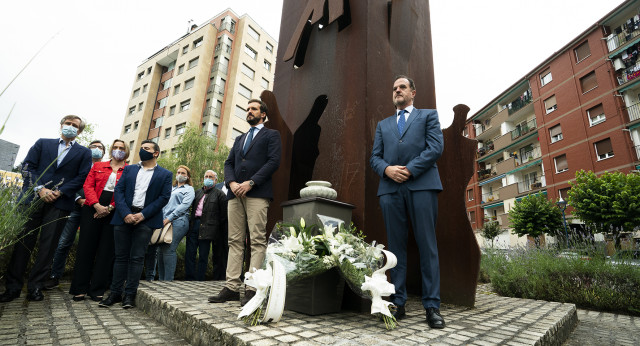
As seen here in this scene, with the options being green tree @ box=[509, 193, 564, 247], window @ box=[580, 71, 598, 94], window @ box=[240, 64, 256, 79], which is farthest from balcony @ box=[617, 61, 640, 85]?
window @ box=[240, 64, 256, 79]

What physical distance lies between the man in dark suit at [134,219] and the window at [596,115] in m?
27.8

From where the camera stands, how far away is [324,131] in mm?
3990

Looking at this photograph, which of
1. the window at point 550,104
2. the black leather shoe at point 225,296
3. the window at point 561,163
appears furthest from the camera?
the window at point 550,104

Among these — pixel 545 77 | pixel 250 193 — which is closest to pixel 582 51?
pixel 545 77

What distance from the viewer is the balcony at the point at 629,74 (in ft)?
66.2

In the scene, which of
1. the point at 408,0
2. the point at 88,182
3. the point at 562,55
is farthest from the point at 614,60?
the point at 88,182

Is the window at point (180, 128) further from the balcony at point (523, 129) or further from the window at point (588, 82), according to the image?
the window at point (588, 82)

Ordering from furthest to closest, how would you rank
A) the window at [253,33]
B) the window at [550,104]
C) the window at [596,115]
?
the window at [253,33]
the window at [550,104]
the window at [596,115]

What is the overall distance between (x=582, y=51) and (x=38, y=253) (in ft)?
105

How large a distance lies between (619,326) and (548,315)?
152 centimetres

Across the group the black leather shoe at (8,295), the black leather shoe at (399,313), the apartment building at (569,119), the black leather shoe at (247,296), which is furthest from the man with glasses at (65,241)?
the apartment building at (569,119)

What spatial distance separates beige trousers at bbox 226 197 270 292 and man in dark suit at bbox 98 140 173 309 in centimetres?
100

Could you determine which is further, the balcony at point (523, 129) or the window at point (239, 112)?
the window at point (239, 112)

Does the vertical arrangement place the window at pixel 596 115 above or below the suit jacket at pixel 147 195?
above
